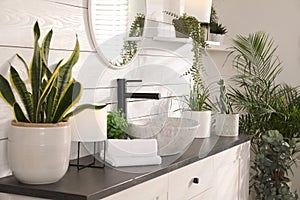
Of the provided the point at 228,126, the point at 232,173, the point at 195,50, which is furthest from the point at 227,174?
the point at 195,50

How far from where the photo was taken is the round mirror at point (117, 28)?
2.49m

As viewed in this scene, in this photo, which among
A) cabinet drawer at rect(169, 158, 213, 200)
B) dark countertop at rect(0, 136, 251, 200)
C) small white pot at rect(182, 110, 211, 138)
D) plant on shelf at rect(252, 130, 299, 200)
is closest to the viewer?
dark countertop at rect(0, 136, 251, 200)

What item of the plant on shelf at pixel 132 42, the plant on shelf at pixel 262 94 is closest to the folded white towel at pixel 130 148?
the plant on shelf at pixel 132 42

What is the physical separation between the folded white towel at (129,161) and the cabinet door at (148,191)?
0.29ft

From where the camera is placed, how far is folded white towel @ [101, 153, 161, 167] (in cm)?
219

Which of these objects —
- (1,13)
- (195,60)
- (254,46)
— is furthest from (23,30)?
(254,46)

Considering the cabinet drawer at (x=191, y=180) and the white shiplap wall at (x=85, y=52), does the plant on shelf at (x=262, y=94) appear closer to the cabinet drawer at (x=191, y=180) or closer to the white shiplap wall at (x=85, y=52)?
the white shiplap wall at (x=85, y=52)

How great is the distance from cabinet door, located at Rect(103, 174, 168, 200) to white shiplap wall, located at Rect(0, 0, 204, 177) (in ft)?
1.52

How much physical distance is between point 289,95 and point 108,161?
231 centimetres

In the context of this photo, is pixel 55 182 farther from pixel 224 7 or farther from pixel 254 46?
pixel 224 7

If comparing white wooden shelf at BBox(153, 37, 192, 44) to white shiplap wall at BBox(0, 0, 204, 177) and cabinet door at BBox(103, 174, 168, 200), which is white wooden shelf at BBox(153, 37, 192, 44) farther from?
cabinet door at BBox(103, 174, 168, 200)

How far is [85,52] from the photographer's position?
2.44m

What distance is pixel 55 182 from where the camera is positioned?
1.88 m

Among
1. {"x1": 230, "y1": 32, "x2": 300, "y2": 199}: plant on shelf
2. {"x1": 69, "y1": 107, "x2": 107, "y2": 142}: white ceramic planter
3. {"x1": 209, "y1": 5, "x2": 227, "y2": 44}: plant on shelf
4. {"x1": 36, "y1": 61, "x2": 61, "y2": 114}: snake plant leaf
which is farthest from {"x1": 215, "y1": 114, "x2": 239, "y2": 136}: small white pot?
{"x1": 36, "y1": 61, "x2": 61, "y2": 114}: snake plant leaf
